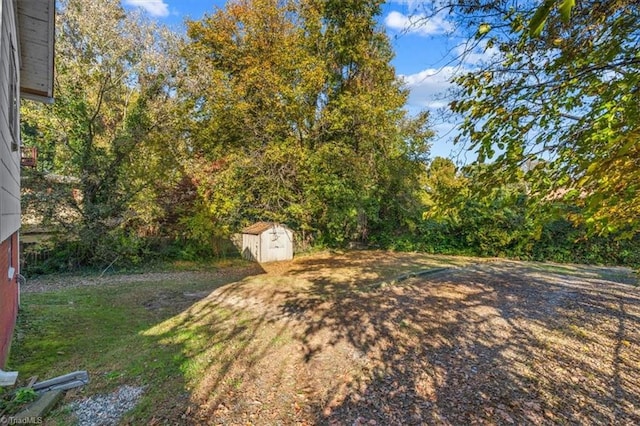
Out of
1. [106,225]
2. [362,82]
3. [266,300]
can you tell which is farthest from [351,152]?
[106,225]

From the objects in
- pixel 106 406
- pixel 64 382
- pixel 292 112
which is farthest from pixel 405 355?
pixel 292 112

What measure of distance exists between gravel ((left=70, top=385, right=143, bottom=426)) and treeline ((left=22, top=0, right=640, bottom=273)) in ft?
24.5

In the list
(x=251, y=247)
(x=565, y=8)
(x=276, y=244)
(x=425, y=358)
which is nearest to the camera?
(x=565, y=8)

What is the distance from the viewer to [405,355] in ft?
13.9

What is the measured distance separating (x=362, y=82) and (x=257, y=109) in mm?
4672

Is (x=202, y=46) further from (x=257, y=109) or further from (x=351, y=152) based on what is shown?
(x=351, y=152)

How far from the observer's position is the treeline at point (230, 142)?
9.22m

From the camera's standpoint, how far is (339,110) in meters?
12.1

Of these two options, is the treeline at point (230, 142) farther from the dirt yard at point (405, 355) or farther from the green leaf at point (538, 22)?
the green leaf at point (538, 22)

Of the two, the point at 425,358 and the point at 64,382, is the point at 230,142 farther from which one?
the point at 425,358

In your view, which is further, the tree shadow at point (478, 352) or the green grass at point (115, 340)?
the green grass at point (115, 340)

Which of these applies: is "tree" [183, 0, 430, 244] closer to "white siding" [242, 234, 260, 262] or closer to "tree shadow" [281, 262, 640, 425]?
"white siding" [242, 234, 260, 262]

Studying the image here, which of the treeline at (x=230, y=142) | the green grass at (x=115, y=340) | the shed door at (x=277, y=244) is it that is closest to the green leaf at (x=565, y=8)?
the green grass at (x=115, y=340)

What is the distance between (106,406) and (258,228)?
912 centimetres
